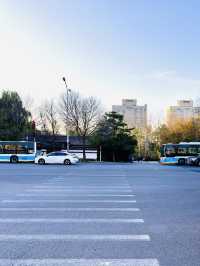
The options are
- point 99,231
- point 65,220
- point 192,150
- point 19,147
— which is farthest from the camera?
point 192,150

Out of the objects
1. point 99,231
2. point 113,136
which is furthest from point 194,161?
point 99,231

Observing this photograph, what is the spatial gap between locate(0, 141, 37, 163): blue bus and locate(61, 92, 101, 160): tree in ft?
44.0

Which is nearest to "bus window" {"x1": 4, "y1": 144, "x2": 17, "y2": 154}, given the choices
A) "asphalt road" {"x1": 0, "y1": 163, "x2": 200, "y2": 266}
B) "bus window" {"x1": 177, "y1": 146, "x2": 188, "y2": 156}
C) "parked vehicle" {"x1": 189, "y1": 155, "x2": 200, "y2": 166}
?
"bus window" {"x1": 177, "y1": 146, "x2": 188, "y2": 156}

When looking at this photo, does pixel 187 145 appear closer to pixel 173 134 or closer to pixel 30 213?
pixel 173 134

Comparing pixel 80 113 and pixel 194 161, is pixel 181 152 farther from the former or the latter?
pixel 80 113

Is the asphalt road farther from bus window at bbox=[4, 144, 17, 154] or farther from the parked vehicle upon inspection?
bus window at bbox=[4, 144, 17, 154]

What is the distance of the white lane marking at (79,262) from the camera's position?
169 inches

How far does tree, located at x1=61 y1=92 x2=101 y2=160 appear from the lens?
5000 centimetres

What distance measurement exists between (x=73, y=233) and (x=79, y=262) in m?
1.52

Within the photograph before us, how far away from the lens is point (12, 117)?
178 feet

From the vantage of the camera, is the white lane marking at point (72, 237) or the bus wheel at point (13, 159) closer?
the white lane marking at point (72, 237)

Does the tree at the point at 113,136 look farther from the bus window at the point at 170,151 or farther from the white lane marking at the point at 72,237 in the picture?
the white lane marking at the point at 72,237

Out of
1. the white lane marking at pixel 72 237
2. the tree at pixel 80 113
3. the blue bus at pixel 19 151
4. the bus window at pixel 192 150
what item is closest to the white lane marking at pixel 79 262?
the white lane marking at pixel 72 237

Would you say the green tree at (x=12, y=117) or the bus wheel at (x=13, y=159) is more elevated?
the green tree at (x=12, y=117)
